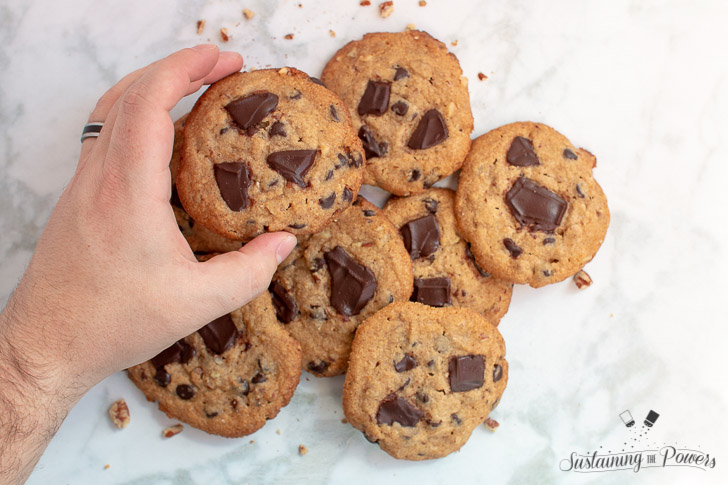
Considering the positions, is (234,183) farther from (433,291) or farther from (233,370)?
(433,291)

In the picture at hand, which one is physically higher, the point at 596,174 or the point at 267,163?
the point at 267,163

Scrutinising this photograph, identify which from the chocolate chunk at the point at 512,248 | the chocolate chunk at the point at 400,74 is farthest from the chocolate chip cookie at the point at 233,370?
the chocolate chunk at the point at 400,74

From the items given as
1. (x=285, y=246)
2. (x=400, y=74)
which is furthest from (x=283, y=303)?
(x=400, y=74)

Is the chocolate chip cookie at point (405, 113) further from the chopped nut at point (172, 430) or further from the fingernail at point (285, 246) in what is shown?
the chopped nut at point (172, 430)

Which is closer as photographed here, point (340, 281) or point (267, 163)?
point (267, 163)

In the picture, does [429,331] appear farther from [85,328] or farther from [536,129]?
[85,328]
